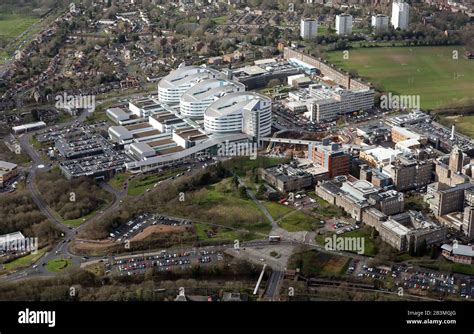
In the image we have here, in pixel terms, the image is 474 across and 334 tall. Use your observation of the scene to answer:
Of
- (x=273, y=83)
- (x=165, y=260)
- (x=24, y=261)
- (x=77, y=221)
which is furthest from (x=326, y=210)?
(x=273, y=83)

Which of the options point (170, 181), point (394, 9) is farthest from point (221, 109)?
point (394, 9)

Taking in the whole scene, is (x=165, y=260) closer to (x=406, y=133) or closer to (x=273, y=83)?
(x=406, y=133)

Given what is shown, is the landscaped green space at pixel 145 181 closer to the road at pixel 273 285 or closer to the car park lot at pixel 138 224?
the car park lot at pixel 138 224

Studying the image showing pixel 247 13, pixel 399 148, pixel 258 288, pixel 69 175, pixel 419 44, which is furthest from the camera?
pixel 247 13

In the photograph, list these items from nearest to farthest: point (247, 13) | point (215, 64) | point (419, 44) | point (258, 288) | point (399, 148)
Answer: point (258, 288) < point (399, 148) < point (215, 64) < point (419, 44) < point (247, 13)

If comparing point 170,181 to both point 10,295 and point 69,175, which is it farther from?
point 10,295

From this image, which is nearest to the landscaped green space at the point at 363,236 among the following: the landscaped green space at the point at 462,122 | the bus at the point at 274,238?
the bus at the point at 274,238
